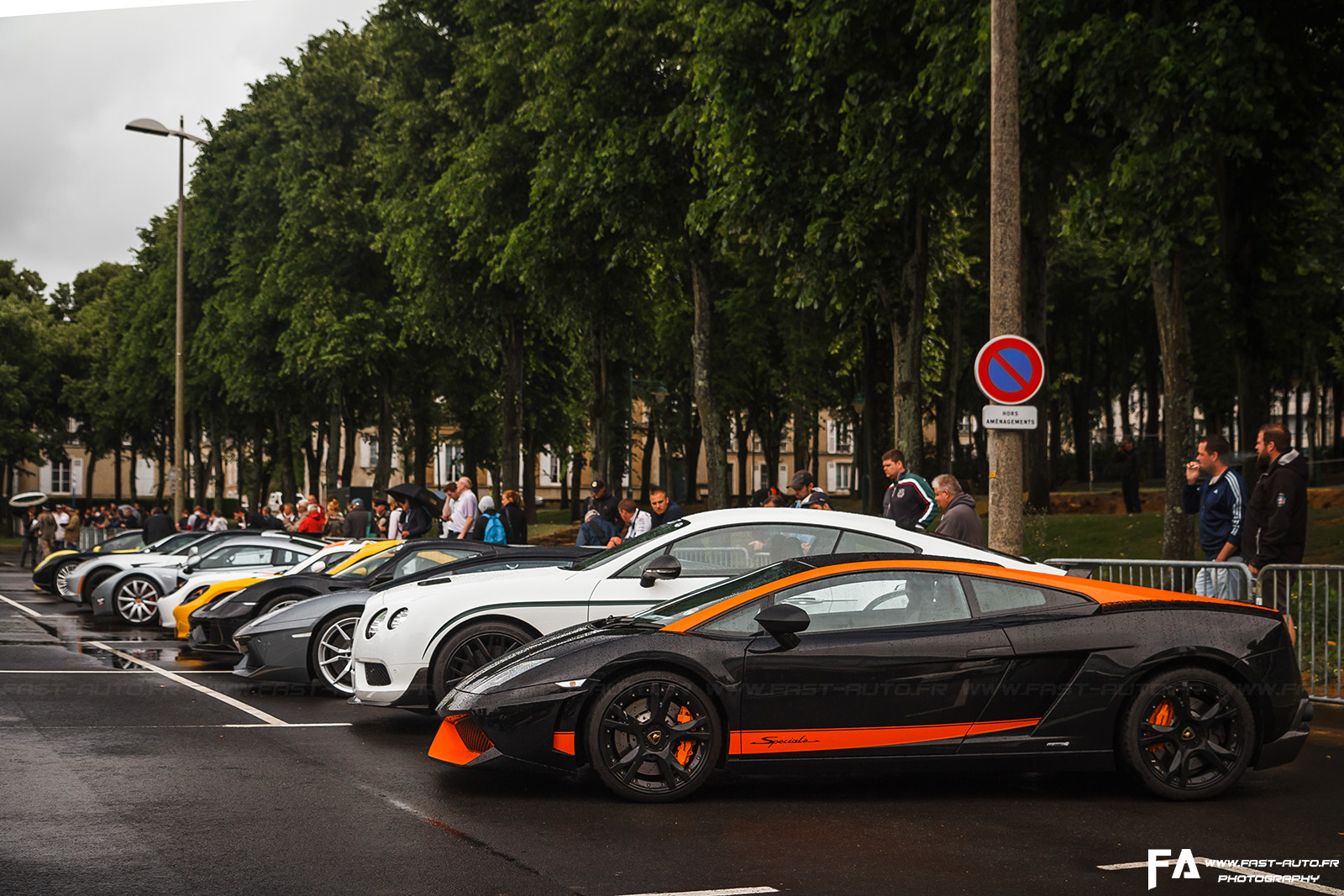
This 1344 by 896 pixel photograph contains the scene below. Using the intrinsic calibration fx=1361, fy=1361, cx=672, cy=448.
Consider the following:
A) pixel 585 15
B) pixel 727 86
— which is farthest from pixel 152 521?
pixel 727 86

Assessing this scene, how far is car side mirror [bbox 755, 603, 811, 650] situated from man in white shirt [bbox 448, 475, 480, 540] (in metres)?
13.3

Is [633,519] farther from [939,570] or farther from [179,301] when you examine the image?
[179,301]

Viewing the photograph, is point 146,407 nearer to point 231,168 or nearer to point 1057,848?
point 231,168

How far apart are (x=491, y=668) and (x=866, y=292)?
54.2ft

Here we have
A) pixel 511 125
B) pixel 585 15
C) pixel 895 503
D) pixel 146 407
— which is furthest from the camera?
pixel 146 407

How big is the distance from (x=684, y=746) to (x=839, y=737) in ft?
2.62

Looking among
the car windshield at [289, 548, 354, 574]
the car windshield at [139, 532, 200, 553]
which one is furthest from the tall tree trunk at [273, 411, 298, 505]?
the car windshield at [289, 548, 354, 574]

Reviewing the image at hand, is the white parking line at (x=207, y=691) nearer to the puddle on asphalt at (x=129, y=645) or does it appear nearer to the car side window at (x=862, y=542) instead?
the puddle on asphalt at (x=129, y=645)

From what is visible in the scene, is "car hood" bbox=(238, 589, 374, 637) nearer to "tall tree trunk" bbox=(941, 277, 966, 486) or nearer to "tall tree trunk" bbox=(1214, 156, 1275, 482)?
"tall tree trunk" bbox=(1214, 156, 1275, 482)

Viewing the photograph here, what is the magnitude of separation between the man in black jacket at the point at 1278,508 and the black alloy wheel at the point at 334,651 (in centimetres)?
725

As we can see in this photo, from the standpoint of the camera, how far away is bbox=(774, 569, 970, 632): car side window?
7172mm

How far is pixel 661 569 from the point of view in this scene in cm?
863

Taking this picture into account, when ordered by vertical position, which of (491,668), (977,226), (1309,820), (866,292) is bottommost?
(1309,820)

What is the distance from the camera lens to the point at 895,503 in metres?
13.2
